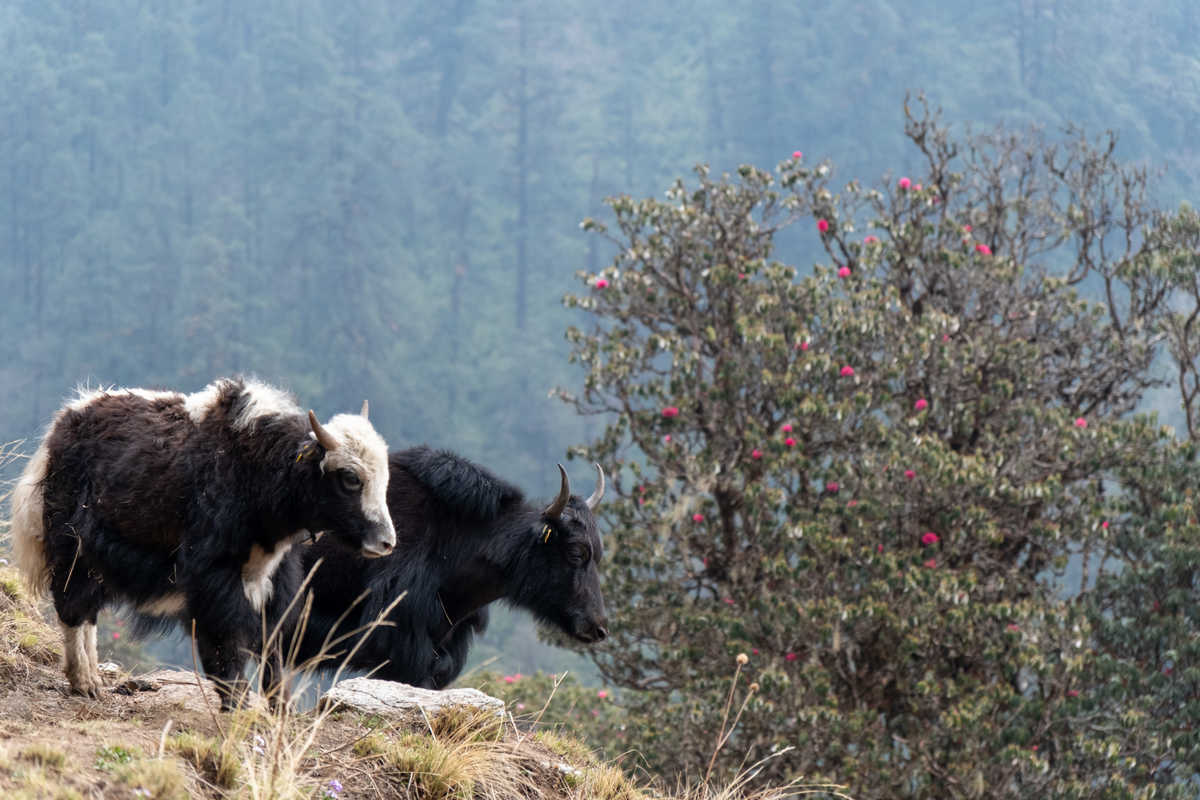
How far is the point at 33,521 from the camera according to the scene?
5445mm

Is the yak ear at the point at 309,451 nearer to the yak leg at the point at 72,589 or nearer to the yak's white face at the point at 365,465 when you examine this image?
the yak's white face at the point at 365,465

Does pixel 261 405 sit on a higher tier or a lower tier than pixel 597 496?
higher

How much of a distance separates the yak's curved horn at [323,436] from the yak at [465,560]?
1.70 metres

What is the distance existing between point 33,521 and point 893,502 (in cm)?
736

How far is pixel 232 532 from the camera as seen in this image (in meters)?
5.21

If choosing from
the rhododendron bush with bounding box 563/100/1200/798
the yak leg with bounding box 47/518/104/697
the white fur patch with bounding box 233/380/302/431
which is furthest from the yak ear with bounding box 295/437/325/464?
the rhododendron bush with bounding box 563/100/1200/798

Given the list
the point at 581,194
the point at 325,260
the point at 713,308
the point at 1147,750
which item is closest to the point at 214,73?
the point at 325,260

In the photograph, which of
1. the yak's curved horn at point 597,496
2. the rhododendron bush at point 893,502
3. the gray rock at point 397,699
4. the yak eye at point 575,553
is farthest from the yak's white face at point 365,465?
the rhododendron bush at point 893,502

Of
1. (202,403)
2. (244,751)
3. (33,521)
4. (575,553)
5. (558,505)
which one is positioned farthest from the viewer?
(575,553)

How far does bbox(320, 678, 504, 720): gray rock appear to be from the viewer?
18.3ft

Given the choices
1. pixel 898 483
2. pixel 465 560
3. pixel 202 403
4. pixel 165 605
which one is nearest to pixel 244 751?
pixel 165 605

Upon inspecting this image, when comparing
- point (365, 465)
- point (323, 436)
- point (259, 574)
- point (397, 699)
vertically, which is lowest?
point (397, 699)

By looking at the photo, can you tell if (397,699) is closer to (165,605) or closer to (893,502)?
(165,605)

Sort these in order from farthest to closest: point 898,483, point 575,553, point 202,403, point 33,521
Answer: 1. point 898,483
2. point 575,553
3. point 202,403
4. point 33,521
